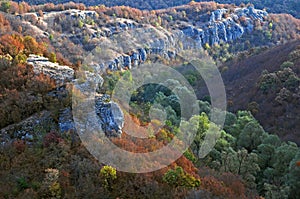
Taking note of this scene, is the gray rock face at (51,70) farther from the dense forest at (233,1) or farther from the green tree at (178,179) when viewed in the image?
Result: the dense forest at (233,1)

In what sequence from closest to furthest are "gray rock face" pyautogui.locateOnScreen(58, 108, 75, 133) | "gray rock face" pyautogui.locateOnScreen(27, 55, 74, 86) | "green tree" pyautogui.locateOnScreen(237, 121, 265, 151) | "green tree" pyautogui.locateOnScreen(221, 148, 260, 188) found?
"gray rock face" pyautogui.locateOnScreen(58, 108, 75, 133), "gray rock face" pyautogui.locateOnScreen(27, 55, 74, 86), "green tree" pyautogui.locateOnScreen(221, 148, 260, 188), "green tree" pyautogui.locateOnScreen(237, 121, 265, 151)

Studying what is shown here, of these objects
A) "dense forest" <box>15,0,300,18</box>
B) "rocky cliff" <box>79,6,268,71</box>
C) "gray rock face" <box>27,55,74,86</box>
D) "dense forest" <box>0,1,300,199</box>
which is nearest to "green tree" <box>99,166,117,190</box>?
"dense forest" <box>0,1,300,199</box>

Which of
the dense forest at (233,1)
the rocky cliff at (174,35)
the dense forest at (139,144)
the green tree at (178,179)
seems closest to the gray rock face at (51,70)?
the dense forest at (139,144)

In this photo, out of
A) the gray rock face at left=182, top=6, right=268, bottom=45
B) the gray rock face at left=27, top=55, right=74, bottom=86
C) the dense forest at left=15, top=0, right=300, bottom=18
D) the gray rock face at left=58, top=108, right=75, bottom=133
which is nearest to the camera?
the gray rock face at left=58, top=108, right=75, bottom=133

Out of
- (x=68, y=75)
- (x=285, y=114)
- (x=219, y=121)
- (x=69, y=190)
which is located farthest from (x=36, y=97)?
(x=285, y=114)

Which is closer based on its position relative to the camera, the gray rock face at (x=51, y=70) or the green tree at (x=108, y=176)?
the green tree at (x=108, y=176)

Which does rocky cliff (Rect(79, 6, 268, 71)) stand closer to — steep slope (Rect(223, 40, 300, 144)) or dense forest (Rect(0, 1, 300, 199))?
steep slope (Rect(223, 40, 300, 144))
